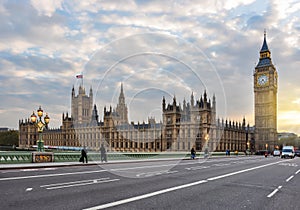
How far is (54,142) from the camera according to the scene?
150250mm

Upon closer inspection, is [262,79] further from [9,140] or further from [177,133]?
[9,140]

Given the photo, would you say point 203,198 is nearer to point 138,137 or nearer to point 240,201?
point 240,201

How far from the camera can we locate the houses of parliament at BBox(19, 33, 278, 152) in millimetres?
95125

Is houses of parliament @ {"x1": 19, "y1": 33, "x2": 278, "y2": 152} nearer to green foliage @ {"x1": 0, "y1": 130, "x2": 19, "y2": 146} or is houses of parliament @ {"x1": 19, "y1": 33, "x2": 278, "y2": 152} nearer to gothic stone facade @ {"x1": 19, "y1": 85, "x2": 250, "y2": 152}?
gothic stone facade @ {"x1": 19, "y1": 85, "x2": 250, "y2": 152}

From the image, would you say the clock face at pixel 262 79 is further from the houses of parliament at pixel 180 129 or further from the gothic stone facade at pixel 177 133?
the gothic stone facade at pixel 177 133

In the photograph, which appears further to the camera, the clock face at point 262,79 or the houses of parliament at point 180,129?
the clock face at point 262,79

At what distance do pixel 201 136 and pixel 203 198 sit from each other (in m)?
85.2

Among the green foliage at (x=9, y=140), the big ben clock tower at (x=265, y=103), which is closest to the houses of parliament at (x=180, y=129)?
the big ben clock tower at (x=265, y=103)

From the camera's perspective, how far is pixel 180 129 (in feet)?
316

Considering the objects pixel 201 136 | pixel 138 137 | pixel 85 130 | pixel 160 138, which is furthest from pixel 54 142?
pixel 201 136

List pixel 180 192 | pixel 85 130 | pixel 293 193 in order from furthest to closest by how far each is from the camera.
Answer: pixel 85 130 < pixel 293 193 < pixel 180 192

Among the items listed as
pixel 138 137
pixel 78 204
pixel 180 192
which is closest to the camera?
pixel 78 204

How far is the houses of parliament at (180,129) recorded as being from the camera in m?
95.1

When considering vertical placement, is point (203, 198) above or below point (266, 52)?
below
